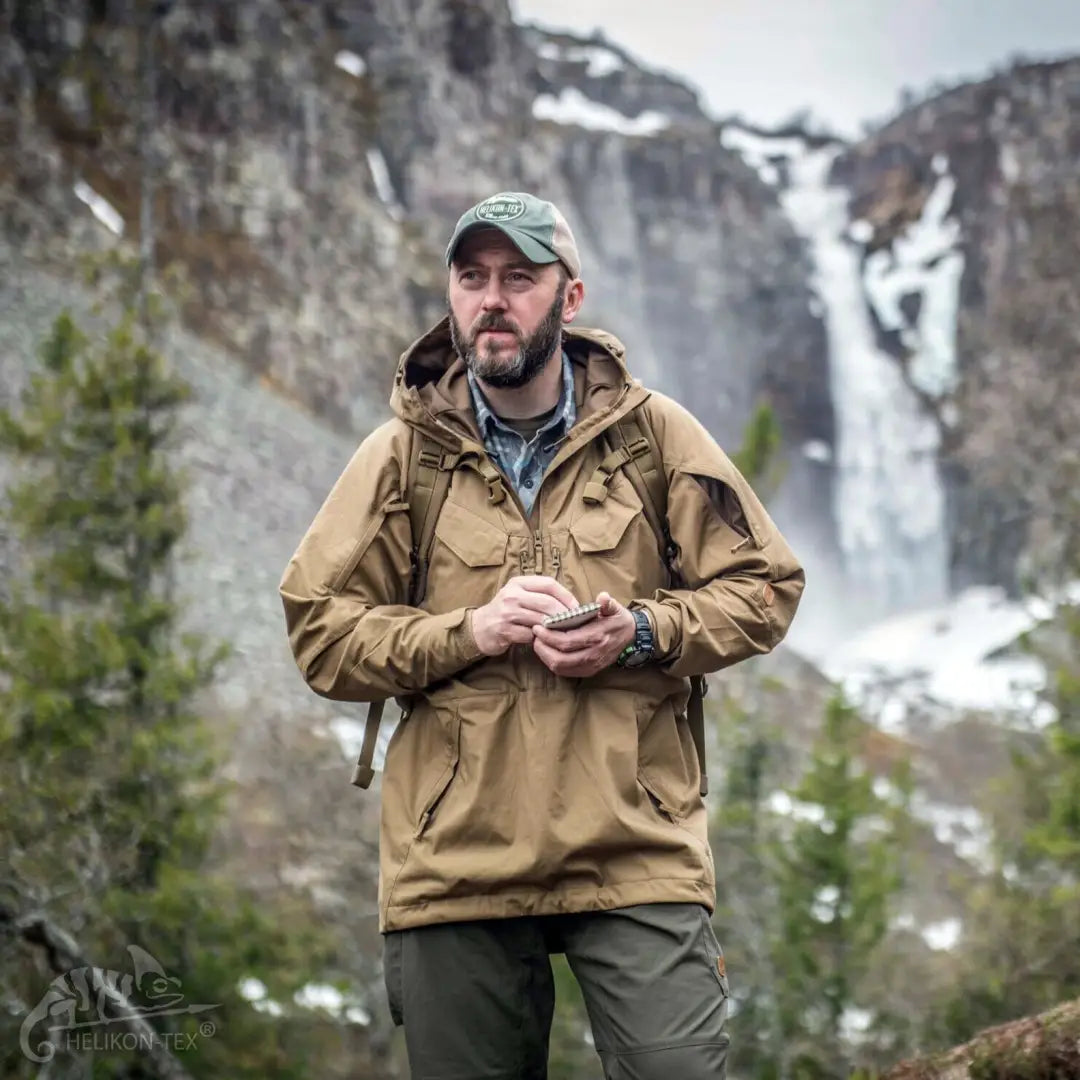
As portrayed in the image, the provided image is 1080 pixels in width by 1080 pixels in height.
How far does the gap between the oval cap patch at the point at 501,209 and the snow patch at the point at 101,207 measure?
3792cm

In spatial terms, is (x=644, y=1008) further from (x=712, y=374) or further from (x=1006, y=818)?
(x=712, y=374)

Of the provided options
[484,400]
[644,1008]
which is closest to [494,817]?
[644,1008]

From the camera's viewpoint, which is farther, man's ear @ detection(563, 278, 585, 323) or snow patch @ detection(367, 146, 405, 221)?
snow patch @ detection(367, 146, 405, 221)

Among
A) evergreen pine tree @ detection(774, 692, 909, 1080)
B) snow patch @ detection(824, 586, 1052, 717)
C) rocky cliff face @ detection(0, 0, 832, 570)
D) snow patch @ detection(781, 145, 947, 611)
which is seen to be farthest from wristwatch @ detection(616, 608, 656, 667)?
snow patch @ detection(781, 145, 947, 611)

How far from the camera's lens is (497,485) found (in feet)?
10.5

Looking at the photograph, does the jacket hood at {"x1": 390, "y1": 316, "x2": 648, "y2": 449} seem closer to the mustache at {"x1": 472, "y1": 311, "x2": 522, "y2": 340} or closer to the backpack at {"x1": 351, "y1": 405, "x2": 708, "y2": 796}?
the backpack at {"x1": 351, "y1": 405, "x2": 708, "y2": 796}

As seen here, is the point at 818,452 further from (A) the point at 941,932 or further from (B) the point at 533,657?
(B) the point at 533,657

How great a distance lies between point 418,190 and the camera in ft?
181

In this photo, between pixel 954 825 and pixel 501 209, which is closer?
pixel 501 209

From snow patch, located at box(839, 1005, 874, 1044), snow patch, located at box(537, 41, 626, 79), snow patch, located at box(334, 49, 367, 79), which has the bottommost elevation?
snow patch, located at box(839, 1005, 874, 1044)

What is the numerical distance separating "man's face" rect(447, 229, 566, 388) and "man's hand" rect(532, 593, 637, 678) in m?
0.64

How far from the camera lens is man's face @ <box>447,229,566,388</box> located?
10.5 feet

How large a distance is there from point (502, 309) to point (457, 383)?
28 centimetres

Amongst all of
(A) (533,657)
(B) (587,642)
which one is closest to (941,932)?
(A) (533,657)
